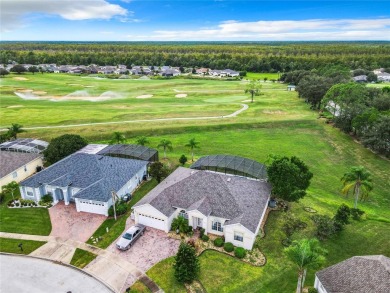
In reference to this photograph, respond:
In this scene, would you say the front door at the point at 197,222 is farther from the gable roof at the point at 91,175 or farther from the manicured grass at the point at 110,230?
the gable roof at the point at 91,175

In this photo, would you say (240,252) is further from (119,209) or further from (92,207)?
(92,207)

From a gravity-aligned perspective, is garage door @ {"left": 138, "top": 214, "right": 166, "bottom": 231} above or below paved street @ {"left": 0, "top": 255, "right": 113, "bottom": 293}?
above

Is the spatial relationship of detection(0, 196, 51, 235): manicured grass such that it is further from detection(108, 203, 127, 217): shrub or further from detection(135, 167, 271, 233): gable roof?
detection(135, 167, 271, 233): gable roof

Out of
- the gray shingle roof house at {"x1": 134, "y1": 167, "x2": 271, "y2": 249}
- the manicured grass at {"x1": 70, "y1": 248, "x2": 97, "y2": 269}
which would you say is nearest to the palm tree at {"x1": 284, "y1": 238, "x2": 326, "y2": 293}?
the gray shingle roof house at {"x1": 134, "y1": 167, "x2": 271, "y2": 249}

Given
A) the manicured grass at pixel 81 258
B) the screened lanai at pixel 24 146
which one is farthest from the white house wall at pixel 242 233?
the screened lanai at pixel 24 146

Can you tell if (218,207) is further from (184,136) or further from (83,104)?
(83,104)

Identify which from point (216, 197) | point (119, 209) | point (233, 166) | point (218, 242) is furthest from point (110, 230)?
point (233, 166)
